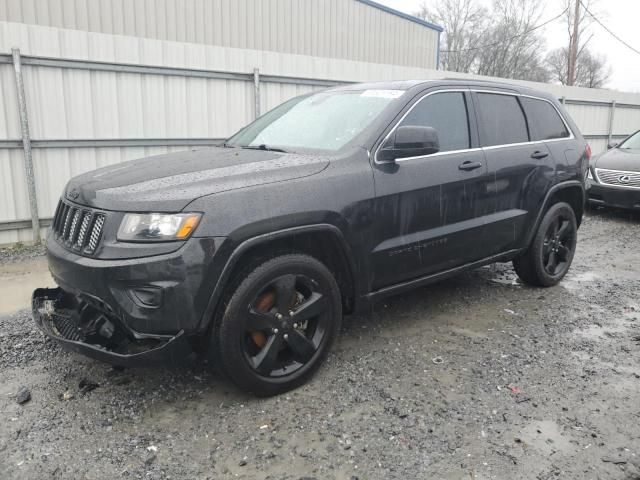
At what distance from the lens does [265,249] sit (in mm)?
3051

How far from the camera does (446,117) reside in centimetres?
409

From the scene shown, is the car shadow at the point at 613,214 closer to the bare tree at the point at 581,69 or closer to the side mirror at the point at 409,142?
the side mirror at the point at 409,142

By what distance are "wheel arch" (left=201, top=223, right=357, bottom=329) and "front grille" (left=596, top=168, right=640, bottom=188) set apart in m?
7.27

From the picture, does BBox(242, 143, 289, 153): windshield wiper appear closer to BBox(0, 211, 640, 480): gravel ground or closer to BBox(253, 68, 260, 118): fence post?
BBox(0, 211, 640, 480): gravel ground

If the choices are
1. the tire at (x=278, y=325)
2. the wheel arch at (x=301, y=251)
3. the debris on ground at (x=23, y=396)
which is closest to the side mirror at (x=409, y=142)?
the wheel arch at (x=301, y=251)

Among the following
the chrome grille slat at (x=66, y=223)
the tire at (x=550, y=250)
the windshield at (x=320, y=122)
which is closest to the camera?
the chrome grille slat at (x=66, y=223)

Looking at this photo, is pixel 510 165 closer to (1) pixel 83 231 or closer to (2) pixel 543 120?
(2) pixel 543 120

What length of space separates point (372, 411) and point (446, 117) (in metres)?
2.26

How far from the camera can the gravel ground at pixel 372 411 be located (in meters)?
2.58

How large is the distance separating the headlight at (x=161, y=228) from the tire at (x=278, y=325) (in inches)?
16.9

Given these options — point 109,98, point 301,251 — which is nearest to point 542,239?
point 301,251

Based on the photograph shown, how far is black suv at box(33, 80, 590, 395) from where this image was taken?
2.72 meters

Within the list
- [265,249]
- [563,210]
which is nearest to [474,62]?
[563,210]

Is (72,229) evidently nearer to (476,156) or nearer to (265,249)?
(265,249)
